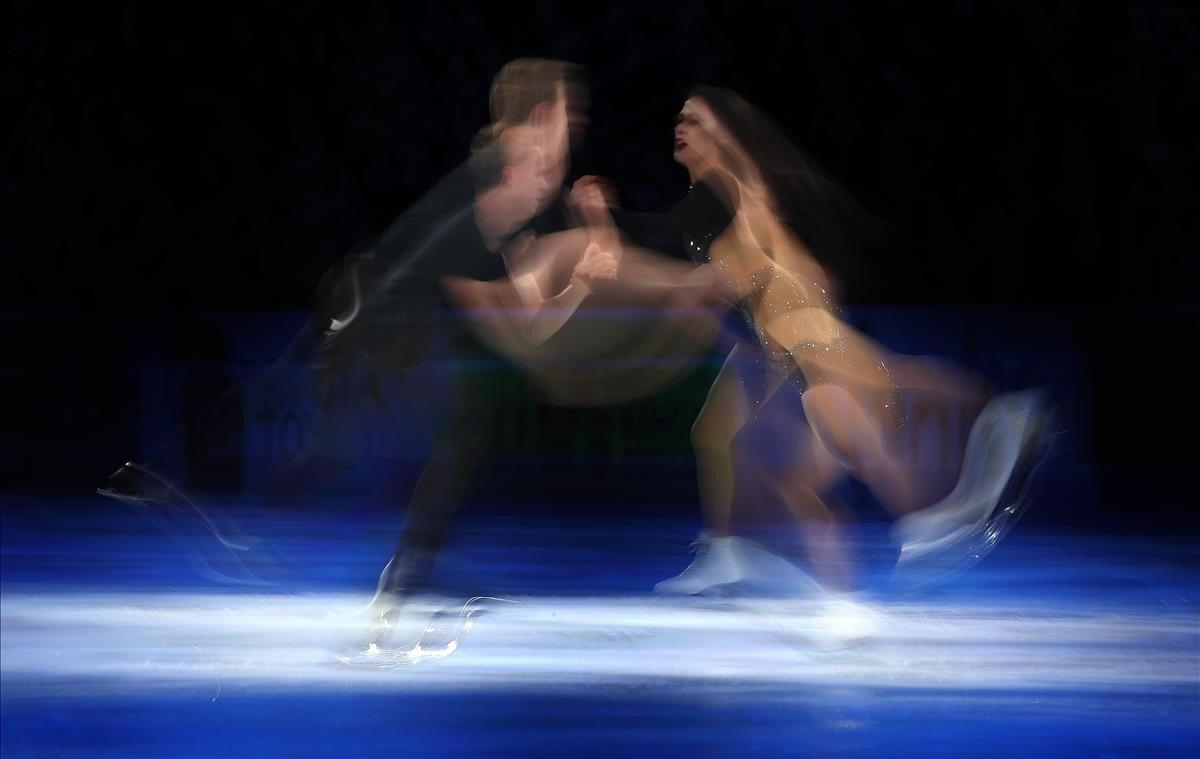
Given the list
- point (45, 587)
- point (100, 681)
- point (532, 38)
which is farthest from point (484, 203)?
point (532, 38)

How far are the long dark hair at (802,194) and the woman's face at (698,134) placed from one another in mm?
28

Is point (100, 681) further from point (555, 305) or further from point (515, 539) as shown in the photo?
point (515, 539)

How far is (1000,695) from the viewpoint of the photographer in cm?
411

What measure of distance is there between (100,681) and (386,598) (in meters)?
0.86

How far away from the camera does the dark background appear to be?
1185 cm

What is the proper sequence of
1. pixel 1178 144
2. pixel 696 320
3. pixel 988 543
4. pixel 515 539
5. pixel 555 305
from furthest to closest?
pixel 1178 144, pixel 696 320, pixel 515 539, pixel 988 543, pixel 555 305

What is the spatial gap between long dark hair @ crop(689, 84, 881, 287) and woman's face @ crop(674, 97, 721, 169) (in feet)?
0.09

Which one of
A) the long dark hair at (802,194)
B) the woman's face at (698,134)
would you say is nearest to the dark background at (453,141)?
the long dark hair at (802,194)

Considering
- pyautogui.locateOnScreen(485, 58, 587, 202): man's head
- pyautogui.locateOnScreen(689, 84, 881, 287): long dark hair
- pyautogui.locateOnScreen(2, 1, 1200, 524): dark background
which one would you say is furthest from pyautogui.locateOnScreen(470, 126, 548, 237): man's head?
pyautogui.locateOnScreen(2, 1, 1200, 524): dark background

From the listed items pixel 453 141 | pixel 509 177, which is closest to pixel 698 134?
pixel 509 177

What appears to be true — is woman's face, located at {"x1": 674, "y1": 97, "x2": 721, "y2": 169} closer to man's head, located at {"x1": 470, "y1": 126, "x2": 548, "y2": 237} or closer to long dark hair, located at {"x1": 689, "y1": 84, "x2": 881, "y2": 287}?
long dark hair, located at {"x1": 689, "y1": 84, "x2": 881, "y2": 287}

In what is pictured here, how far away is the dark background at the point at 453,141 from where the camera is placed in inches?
467

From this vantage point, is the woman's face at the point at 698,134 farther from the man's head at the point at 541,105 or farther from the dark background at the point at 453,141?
the dark background at the point at 453,141

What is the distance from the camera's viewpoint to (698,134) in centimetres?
475
